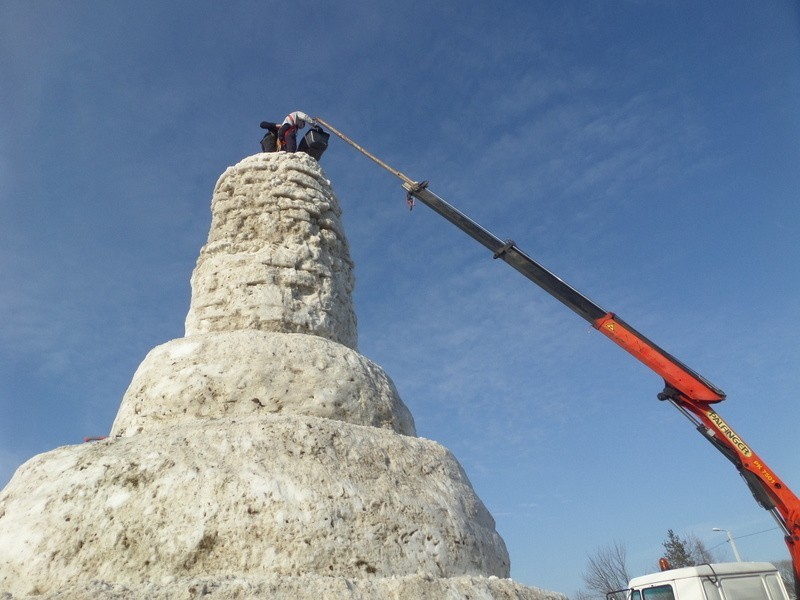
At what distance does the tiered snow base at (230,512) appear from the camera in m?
3.26

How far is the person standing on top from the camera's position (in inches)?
291

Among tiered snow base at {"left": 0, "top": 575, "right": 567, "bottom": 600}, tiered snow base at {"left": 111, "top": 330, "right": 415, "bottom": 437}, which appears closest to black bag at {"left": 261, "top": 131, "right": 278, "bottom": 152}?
tiered snow base at {"left": 111, "top": 330, "right": 415, "bottom": 437}

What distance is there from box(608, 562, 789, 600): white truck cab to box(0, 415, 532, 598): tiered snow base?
18.2ft

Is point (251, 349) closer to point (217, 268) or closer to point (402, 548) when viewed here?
point (217, 268)

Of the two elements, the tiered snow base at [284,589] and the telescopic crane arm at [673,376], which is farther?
the telescopic crane arm at [673,376]

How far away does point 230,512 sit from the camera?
3359mm

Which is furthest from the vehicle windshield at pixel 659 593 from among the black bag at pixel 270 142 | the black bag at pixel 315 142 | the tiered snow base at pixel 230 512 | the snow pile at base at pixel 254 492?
the black bag at pixel 270 142

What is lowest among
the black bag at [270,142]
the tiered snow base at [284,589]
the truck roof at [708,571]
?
the tiered snow base at [284,589]

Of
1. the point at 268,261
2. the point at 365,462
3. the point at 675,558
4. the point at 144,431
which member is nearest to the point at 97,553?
the point at 144,431

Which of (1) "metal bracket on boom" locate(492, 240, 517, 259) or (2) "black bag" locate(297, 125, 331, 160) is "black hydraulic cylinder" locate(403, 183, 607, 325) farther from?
(2) "black bag" locate(297, 125, 331, 160)

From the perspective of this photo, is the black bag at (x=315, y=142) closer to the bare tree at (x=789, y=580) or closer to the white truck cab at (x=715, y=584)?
the white truck cab at (x=715, y=584)

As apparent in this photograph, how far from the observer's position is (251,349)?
15.0ft

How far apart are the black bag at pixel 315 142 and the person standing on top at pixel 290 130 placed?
155mm

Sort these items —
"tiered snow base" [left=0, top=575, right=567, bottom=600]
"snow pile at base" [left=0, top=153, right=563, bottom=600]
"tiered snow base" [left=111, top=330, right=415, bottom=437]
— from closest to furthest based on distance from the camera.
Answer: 1. "tiered snow base" [left=0, top=575, right=567, bottom=600]
2. "snow pile at base" [left=0, top=153, right=563, bottom=600]
3. "tiered snow base" [left=111, top=330, right=415, bottom=437]
